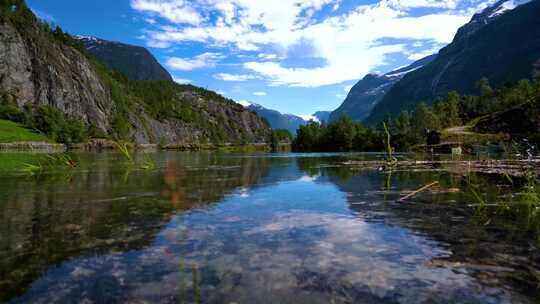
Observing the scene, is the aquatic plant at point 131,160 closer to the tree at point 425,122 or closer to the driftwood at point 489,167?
the driftwood at point 489,167

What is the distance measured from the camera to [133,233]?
484 inches

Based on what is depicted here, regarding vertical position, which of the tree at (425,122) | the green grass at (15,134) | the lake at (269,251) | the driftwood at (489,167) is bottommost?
the lake at (269,251)

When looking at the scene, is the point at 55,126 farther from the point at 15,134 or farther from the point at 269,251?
the point at 269,251

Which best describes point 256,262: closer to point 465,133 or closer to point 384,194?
point 384,194

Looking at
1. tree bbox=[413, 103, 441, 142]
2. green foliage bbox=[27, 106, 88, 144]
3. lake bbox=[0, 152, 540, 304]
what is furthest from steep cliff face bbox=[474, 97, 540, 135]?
green foliage bbox=[27, 106, 88, 144]

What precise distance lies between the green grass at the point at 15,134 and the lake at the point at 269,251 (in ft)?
424

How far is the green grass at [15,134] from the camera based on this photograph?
125562 millimetres

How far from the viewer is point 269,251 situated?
1031cm

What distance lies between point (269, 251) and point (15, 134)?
154 m

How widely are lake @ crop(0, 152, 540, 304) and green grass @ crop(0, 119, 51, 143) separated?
129112 millimetres

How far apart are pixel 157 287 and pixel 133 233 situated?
5.02 meters

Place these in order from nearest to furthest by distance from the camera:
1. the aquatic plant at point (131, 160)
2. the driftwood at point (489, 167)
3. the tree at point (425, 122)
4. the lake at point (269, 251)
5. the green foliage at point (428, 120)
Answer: the lake at point (269, 251) < the aquatic plant at point (131, 160) < the driftwood at point (489, 167) < the green foliage at point (428, 120) < the tree at point (425, 122)

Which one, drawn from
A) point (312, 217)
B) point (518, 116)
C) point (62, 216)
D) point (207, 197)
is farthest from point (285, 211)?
point (518, 116)

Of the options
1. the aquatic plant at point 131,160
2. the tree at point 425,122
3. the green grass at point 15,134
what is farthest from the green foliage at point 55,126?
the tree at point 425,122
